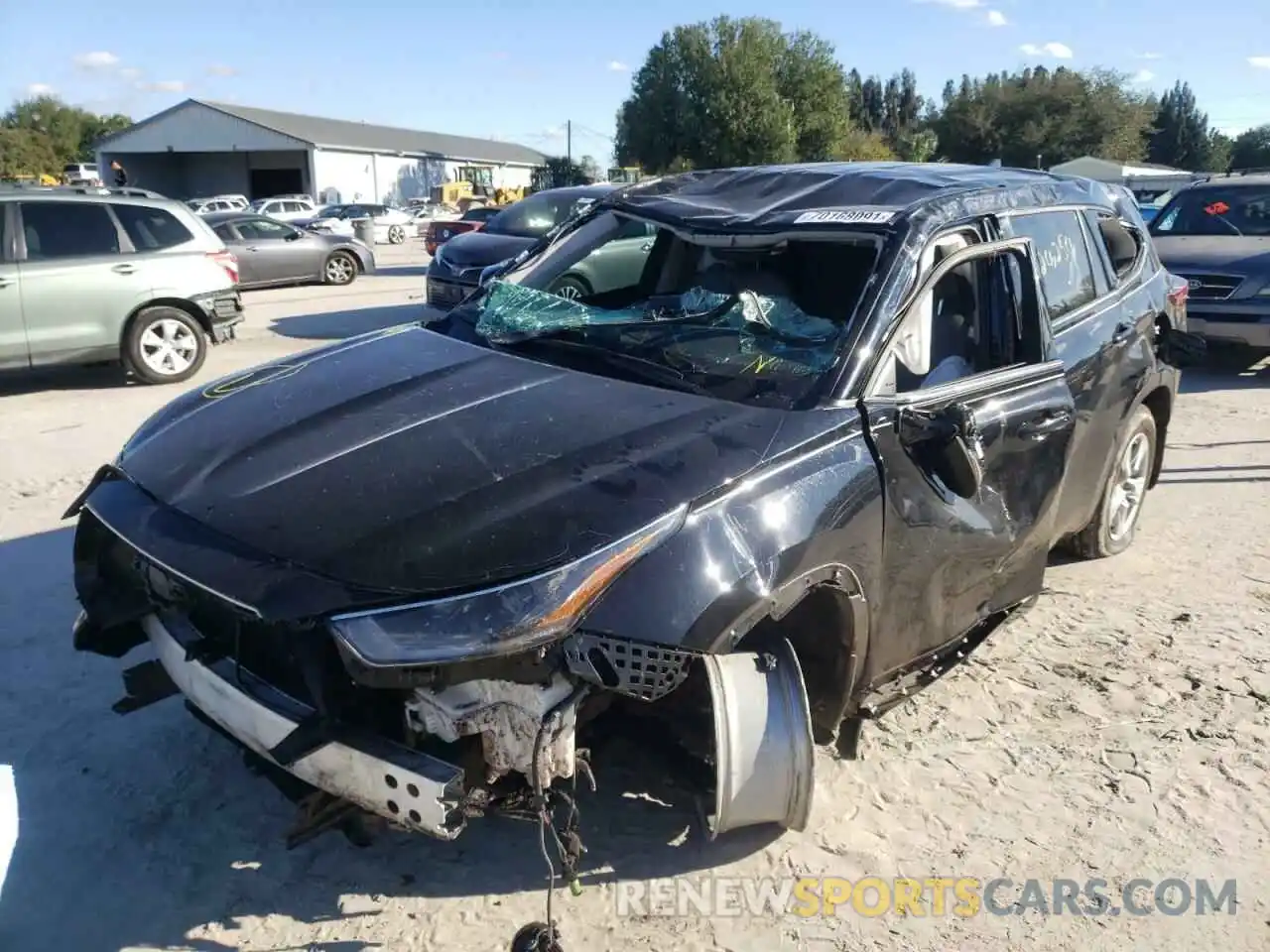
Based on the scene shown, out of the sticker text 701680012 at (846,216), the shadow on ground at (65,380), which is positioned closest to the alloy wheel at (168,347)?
the shadow on ground at (65,380)

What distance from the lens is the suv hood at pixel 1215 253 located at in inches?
384

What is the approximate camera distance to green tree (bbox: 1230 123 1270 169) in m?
87.2

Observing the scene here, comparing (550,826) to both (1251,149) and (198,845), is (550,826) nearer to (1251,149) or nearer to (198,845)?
(198,845)

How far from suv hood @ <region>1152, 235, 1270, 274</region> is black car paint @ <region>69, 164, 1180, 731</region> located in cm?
709

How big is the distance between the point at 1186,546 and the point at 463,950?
441 centimetres

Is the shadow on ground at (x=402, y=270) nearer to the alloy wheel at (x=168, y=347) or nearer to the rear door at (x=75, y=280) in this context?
the alloy wheel at (x=168, y=347)

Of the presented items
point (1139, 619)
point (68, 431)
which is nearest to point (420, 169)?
point (68, 431)

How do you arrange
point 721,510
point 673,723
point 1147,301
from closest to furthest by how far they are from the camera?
point 721,510, point 673,723, point 1147,301

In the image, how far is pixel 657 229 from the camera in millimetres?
4250

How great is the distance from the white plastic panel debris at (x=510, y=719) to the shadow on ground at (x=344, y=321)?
32.7ft

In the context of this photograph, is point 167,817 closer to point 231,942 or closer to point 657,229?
point 231,942

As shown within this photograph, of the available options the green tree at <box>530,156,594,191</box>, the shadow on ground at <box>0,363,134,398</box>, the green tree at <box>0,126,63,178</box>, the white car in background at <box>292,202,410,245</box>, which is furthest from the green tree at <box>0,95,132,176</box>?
the shadow on ground at <box>0,363,134,398</box>

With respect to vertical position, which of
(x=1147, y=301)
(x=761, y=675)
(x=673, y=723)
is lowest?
(x=673, y=723)

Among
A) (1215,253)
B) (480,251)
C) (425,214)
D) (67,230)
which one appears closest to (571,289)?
(67,230)
